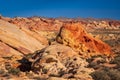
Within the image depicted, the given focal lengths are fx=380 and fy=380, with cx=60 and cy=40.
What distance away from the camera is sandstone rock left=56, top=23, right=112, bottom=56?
2844cm

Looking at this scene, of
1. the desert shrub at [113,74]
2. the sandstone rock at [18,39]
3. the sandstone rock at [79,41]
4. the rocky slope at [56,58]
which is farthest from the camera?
the sandstone rock at [18,39]

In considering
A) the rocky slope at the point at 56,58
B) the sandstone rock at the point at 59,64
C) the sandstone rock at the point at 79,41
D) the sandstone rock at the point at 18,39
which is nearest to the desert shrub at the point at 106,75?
the rocky slope at the point at 56,58

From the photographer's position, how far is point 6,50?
27438 millimetres

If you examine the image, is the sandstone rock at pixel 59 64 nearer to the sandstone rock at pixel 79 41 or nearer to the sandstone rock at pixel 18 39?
the sandstone rock at pixel 79 41

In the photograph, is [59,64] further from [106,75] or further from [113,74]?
[113,74]

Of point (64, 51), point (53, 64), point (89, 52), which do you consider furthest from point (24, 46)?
point (53, 64)

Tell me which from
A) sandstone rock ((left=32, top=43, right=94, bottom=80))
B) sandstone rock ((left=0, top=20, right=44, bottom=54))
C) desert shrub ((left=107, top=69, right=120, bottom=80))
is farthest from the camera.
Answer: sandstone rock ((left=0, top=20, right=44, bottom=54))

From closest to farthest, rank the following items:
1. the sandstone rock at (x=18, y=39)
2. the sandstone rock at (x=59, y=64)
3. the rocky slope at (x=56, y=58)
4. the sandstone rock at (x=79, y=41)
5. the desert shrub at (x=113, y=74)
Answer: the desert shrub at (x=113, y=74)
the rocky slope at (x=56, y=58)
the sandstone rock at (x=59, y=64)
the sandstone rock at (x=79, y=41)
the sandstone rock at (x=18, y=39)

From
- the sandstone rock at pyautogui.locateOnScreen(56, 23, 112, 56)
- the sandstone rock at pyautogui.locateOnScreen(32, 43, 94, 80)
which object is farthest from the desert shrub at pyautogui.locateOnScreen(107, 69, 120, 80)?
the sandstone rock at pyautogui.locateOnScreen(56, 23, 112, 56)

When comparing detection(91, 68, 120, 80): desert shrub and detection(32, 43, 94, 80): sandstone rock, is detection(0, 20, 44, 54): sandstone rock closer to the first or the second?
detection(32, 43, 94, 80): sandstone rock

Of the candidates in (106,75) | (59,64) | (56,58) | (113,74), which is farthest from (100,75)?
(56,58)

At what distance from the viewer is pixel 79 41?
2973cm

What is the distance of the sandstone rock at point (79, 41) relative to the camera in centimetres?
2844

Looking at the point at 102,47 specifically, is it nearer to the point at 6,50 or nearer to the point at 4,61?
the point at 6,50
